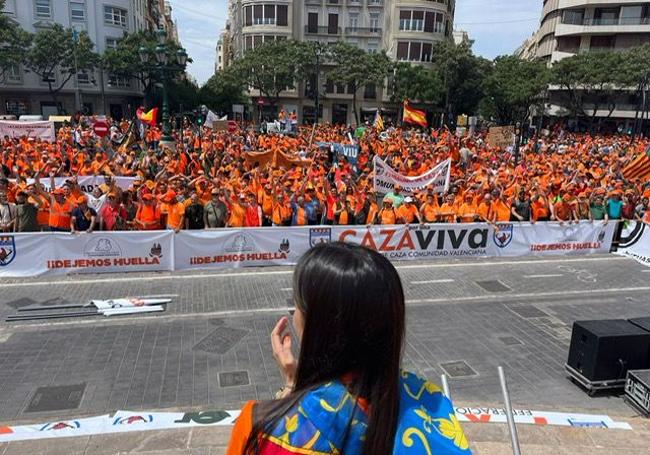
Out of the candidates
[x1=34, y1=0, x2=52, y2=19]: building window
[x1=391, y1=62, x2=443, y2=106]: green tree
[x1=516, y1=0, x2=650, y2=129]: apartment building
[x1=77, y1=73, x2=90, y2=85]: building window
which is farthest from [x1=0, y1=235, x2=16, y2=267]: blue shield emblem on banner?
[x1=516, y1=0, x2=650, y2=129]: apartment building

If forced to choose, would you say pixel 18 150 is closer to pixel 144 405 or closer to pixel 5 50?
pixel 144 405

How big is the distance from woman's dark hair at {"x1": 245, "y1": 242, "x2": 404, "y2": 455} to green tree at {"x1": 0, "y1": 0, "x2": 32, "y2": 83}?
55.4 metres

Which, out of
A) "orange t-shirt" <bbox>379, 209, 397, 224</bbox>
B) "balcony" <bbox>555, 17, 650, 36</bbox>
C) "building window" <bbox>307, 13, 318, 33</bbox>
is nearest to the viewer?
"orange t-shirt" <bbox>379, 209, 397, 224</bbox>

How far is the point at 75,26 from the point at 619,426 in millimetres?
62500

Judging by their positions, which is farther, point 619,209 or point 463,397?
point 619,209

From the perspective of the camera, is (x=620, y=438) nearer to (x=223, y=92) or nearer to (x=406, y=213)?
(x=406, y=213)

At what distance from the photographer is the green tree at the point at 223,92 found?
186ft

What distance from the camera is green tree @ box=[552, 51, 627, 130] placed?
1934 inches

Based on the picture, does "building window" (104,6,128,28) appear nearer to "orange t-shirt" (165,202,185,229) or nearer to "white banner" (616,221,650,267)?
"orange t-shirt" (165,202,185,229)

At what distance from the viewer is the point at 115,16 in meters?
57.6

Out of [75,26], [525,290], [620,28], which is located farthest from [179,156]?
[620,28]

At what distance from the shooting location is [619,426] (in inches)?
222

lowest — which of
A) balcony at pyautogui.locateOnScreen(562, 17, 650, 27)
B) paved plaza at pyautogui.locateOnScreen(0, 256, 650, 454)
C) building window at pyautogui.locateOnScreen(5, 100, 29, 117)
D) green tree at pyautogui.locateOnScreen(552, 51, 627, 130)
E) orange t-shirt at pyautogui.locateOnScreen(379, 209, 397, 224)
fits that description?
paved plaza at pyautogui.locateOnScreen(0, 256, 650, 454)

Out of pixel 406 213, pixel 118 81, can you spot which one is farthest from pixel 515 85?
pixel 406 213
